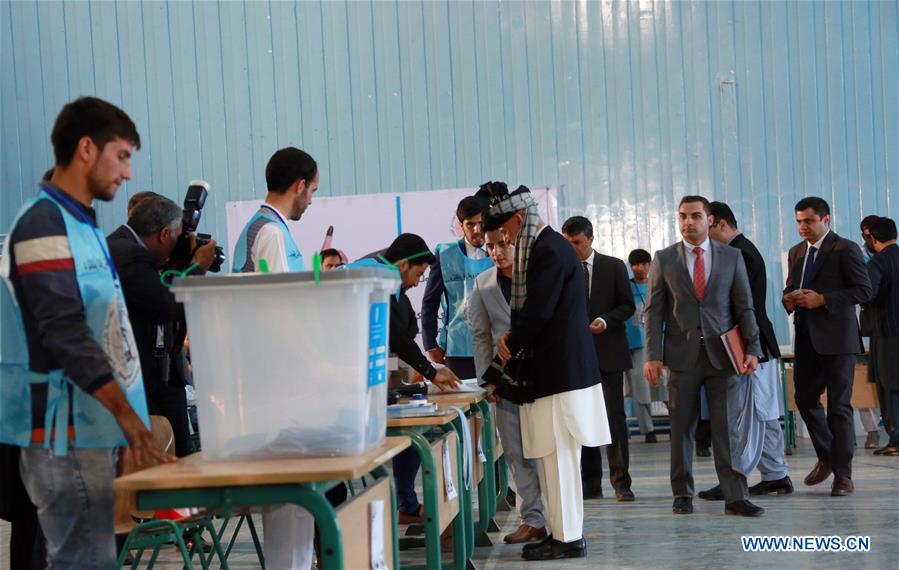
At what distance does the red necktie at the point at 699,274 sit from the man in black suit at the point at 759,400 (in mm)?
490

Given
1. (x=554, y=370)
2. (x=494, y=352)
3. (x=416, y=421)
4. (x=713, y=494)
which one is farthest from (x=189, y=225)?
(x=713, y=494)

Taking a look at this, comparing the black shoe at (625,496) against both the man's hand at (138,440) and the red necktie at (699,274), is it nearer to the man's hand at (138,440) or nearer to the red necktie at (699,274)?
the red necktie at (699,274)

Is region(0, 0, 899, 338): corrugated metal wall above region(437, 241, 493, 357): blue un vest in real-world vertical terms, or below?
above

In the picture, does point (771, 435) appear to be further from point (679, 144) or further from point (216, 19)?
point (216, 19)

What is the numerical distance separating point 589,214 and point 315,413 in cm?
683

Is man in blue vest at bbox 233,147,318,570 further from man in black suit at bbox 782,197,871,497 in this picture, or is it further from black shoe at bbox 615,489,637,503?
man in black suit at bbox 782,197,871,497

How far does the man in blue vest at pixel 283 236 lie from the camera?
2.83 meters

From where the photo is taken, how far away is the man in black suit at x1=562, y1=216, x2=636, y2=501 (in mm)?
5828

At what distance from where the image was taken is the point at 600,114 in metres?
8.75

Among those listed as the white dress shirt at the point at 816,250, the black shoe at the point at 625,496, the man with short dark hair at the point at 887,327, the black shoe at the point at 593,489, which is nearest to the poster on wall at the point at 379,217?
the man with short dark hair at the point at 887,327

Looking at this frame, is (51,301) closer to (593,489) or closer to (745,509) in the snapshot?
(745,509)

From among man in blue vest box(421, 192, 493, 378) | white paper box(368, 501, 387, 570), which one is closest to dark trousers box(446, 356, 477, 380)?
man in blue vest box(421, 192, 493, 378)

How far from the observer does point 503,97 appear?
347 inches

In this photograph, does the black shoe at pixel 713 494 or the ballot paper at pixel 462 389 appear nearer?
the ballot paper at pixel 462 389
